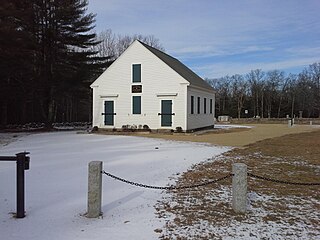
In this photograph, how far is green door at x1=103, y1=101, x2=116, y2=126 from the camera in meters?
26.9

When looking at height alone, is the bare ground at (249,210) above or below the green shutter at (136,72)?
Answer: below

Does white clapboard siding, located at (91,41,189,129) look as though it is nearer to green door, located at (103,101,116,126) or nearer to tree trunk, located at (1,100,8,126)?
green door, located at (103,101,116,126)

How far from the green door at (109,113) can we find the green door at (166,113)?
4211 mm

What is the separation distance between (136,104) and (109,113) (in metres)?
2.47

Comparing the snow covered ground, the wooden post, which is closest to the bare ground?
the snow covered ground

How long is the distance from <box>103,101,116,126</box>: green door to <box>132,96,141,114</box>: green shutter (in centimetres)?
186

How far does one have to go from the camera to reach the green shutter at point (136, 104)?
2610 centimetres

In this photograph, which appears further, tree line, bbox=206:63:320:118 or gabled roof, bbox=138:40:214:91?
tree line, bbox=206:63:320:118

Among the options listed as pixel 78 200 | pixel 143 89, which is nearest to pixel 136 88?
pixel 143 89

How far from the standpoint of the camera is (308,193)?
7359 millimetres

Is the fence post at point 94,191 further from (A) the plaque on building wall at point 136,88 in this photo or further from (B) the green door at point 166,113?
(A) the plaque on building wall at point 136,88

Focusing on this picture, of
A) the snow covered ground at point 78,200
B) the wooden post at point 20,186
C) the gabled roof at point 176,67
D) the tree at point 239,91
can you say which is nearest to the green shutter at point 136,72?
the gabled roof at point 176,67

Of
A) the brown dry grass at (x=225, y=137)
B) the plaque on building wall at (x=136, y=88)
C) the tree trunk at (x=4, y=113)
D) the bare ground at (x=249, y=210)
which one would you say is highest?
the plaque on building wall at (x=136, y=88)

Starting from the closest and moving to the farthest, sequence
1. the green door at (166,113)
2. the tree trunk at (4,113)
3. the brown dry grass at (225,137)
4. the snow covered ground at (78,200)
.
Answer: the snow covered ground at (78,200), the brown dry grass at (225,137), the green door at (166,113), the tree trunk at (4,113)
